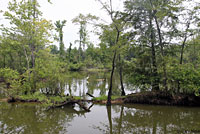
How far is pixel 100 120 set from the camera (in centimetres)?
934

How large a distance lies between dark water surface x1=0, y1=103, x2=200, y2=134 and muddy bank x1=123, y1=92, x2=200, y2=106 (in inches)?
27.9

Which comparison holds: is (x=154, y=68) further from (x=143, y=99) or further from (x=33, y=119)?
(x=33, y=119)

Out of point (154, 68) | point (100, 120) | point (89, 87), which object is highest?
point (154, 68)

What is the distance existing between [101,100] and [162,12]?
8.87m

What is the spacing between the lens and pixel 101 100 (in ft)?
44.6

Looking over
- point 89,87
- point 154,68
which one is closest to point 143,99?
point 154,68

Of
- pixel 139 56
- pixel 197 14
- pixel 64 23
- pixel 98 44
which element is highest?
pixel 64 23

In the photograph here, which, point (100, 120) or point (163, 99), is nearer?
point (100, 120)

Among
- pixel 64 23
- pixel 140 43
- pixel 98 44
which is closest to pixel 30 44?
pixel 98 44

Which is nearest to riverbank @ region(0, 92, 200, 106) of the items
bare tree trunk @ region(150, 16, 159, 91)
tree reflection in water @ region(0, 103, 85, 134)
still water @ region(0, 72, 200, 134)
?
still water @ region(0, 72, 200, 134)

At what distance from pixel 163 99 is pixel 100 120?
20.3 feet

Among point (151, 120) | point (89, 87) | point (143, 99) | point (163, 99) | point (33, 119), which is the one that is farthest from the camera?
point (89, 87)

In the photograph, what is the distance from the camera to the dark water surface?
25.4 ft

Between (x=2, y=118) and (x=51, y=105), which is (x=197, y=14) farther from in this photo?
(x=2, y=118)
